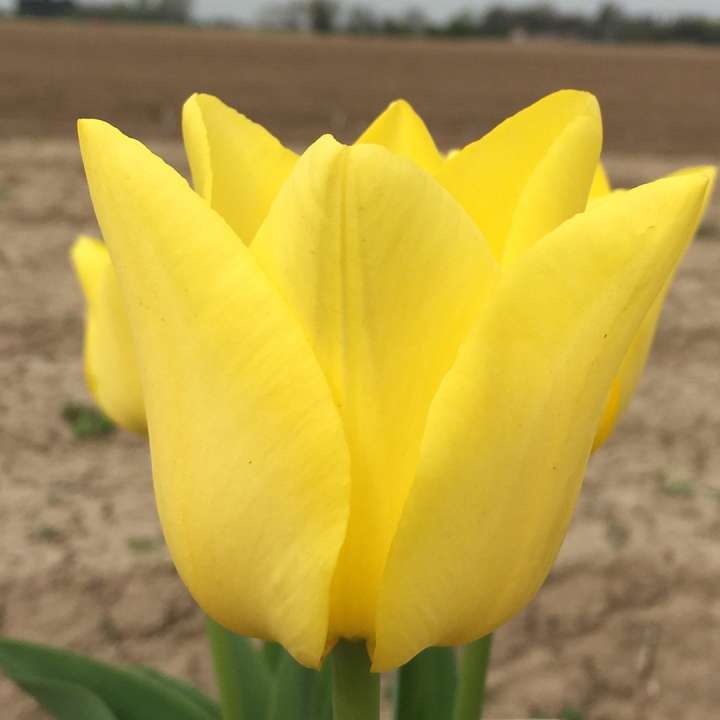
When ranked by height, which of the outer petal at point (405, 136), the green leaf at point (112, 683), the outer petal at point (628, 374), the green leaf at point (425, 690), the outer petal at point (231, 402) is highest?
the outer petal at point (405, 136)

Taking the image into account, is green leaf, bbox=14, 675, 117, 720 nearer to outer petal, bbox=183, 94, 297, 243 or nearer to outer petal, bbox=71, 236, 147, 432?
outer petal, bbox=71, 236, 147, 432

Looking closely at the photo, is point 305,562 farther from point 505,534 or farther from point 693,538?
point 693,538

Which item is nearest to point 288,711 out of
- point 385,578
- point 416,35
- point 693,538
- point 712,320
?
point 385,578

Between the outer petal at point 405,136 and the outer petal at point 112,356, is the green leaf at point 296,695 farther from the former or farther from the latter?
the outer petal at point 405,136

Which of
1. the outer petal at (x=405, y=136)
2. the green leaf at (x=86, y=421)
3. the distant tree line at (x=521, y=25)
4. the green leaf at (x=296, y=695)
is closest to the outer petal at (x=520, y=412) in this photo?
the outer petal at (x=405, y=136)

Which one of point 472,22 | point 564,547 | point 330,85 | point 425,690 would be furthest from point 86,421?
point 472,22

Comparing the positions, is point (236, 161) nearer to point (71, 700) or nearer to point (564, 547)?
point (71, 700)

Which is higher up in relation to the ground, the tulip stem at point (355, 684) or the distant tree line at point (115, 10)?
→ the tulip stem at point (355, 684)

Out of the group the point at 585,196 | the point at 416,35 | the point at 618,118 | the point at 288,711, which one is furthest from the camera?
the point at 416,35
